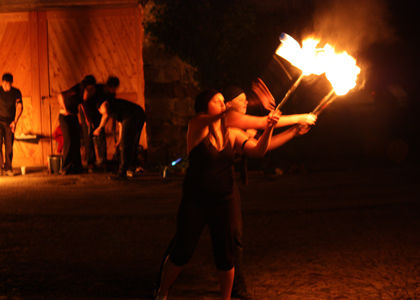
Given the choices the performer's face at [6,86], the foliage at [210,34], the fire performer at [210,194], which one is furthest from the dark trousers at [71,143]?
the fire performer at [210,194]

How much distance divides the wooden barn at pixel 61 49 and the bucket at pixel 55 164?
1475mm

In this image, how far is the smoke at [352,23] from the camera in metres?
12.6

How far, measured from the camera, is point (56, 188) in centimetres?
1033

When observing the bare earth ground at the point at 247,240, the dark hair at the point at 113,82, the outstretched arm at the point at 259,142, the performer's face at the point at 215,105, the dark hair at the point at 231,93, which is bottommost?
the bare earth ground at the point at 247,240

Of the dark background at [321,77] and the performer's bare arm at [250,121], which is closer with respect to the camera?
the performer's bare arm at [250,121]

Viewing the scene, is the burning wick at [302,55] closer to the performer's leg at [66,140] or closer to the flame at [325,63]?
the flame at [325,63]

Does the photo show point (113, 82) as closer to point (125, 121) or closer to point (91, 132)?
point (91, 132)

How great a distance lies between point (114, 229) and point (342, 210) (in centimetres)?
319

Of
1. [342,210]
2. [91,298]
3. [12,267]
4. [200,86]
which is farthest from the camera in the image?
[200,86]

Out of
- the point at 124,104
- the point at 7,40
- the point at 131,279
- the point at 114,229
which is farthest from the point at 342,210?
the point at 7,40

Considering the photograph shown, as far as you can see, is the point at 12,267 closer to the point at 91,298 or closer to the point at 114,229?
the point at 91,298

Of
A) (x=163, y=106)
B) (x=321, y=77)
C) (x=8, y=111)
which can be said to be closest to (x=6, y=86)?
(x=8, y=111)

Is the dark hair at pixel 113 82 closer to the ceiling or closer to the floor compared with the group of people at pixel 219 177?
closer to the ceiling

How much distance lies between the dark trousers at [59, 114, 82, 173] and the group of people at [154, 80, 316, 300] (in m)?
8.24
